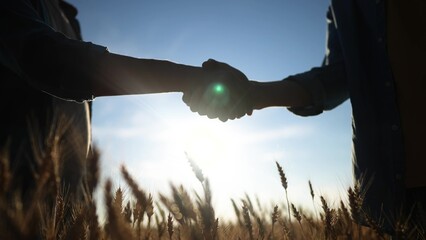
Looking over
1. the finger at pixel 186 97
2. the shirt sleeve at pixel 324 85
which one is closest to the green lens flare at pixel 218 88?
the finger at pixel 186 97

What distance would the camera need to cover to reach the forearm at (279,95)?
165 cm

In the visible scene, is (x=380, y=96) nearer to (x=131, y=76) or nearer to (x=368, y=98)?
(x=368, y=98)

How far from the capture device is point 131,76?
3.95 ft

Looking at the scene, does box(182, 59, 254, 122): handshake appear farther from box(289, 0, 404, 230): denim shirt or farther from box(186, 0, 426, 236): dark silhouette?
box(289, 0, 404, 230): denim shirt

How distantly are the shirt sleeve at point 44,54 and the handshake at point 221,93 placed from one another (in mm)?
442

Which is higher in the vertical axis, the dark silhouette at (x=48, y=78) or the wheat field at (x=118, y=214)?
the dark silhouette at (x=48, y=78)

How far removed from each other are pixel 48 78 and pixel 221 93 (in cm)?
74

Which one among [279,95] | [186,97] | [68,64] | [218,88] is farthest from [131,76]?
[279,95]

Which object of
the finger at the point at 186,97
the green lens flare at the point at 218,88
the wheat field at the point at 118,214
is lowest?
the wheat field at the point at 118,214

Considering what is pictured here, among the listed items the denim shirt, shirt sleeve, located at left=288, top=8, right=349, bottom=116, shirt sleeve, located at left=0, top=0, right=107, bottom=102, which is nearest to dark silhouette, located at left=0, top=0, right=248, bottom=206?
shirt sleeve, located at left=0, top=0, right=107, bottom=102

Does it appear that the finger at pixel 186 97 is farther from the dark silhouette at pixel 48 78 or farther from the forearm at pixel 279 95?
the forearm at pixel 279 95

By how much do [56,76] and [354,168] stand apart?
1.47 metres

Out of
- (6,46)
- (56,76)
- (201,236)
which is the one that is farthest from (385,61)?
(6,46)

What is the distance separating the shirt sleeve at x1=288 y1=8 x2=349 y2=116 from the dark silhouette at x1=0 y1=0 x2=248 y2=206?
1.77 feet
